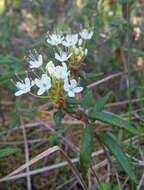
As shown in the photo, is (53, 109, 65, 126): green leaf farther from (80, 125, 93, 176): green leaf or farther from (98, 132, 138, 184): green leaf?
(98, 132, 138, 184): green leaf

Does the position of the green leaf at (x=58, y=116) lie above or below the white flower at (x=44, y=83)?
below

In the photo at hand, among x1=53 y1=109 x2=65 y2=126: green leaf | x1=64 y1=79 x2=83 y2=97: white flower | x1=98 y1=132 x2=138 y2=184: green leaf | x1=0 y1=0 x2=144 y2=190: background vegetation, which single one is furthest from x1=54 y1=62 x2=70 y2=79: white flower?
x1=98 y1=132 x2=138 y2=184: green leaf

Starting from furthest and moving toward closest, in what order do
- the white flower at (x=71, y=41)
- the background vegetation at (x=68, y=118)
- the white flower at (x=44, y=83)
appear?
the background vegetation at (x=68, y=118)
the white flower at (x=71, y=41)
the white flower at (x=44, y=83)

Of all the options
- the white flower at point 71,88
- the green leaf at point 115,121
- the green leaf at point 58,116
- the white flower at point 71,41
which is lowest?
the green leaf at point 115,121

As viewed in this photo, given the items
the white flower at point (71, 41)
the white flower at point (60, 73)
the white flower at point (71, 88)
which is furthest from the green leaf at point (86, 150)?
the white flower at point (71, 41)

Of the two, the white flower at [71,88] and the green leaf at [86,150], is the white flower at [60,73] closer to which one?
the white flower at [71,88]

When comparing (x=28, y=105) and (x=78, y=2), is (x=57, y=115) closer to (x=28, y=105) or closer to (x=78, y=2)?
(x=28, y=105)

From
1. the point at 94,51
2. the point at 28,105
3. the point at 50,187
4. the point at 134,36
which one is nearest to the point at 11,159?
the point at 50,187

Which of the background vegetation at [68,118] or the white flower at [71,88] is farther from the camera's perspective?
the background vegetation at [68,118]

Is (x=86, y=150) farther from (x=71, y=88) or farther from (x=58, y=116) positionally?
(x=71, y=88)
